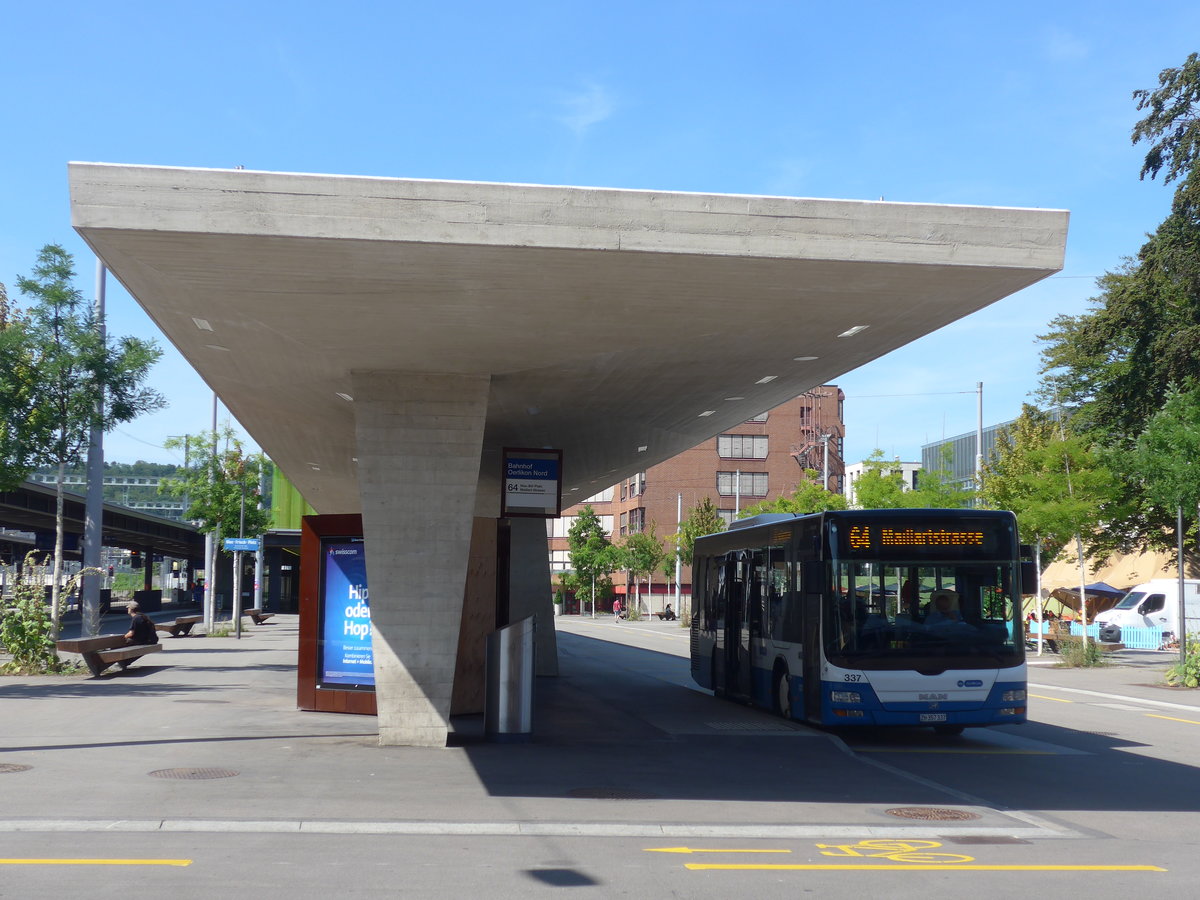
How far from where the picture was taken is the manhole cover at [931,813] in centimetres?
1030

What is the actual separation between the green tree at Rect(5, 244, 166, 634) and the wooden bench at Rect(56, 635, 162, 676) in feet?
4.60

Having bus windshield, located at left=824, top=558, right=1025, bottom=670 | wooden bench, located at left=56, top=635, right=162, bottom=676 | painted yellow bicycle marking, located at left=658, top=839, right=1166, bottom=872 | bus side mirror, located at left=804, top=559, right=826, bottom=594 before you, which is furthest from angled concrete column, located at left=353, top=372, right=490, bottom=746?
wooden bench, located at left=56, top=635, right=162, bottom=676

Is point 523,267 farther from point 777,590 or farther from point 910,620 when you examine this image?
point 777,590

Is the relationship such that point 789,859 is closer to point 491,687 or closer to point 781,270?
point 781,270

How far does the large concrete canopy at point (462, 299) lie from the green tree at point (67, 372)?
8.45 m

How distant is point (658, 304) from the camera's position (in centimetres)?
1136

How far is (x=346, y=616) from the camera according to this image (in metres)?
17.5

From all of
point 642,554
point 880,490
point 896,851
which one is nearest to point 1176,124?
point 880,490

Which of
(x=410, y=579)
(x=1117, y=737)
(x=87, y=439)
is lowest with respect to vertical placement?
(x=1117, y=737)

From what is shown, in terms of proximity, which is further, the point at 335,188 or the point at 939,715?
the point at 939,715

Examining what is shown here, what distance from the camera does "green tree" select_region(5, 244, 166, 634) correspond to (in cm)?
2445

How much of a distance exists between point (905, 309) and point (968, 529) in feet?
15.9

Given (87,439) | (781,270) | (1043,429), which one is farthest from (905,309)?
(1043,429)

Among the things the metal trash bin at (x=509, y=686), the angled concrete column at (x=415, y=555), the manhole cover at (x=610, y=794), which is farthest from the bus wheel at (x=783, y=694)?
the manhole cover at (x=610, y=794)
